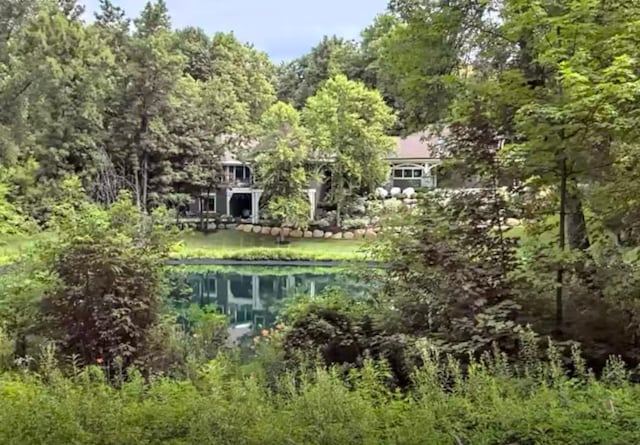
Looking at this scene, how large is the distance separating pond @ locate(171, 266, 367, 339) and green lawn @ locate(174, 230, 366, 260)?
589mm

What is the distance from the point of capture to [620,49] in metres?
3.35

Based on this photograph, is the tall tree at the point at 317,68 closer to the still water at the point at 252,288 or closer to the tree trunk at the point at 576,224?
the still water at the point at 252,288

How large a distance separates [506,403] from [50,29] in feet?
38.4

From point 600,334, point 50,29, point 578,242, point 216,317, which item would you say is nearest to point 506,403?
point 600,334

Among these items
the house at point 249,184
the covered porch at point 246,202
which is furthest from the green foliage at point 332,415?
the covered porch at point 246,202

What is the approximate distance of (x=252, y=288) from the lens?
401 inches

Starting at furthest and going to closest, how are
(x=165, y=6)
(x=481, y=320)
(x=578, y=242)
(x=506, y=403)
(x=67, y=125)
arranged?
(x=165, y=6)
(x=67, y=125)
(x=578, y=242)
(x=481, y=320)
(x=506, y=403)

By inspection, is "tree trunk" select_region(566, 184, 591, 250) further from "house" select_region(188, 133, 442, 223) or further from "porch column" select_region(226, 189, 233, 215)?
"porch column" select_region(226, 189, 233, 215)

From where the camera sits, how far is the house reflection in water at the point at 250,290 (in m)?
7.54

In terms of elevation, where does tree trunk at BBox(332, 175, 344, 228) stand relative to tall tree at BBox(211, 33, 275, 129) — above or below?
below

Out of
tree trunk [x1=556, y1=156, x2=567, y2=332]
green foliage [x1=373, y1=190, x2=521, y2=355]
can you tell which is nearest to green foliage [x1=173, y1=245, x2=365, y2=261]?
green foliage [x1=373, y1=190, x2=521, y2=355]

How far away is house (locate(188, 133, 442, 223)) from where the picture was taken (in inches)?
611

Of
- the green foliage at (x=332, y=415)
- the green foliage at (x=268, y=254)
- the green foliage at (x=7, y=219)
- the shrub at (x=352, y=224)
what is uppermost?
the green foliage at (x=7, y=219)

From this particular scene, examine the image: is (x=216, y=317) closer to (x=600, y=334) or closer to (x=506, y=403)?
(x=600, y=334)
